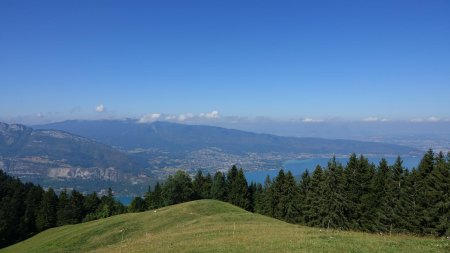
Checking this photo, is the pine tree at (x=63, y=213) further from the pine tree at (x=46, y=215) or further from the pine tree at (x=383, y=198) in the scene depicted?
the pine tree at (x=383, y=198)

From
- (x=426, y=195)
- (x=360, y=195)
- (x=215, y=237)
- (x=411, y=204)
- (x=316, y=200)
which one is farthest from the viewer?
(x=316, y=200)

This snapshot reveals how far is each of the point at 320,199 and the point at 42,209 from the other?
77646 mm

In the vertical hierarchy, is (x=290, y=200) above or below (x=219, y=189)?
above

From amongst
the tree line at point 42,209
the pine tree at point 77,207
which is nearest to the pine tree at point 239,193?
the tree line at point 42,209

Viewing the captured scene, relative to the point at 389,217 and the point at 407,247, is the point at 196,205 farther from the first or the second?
the point at 407,247

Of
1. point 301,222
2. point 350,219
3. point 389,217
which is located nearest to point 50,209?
point 301,222

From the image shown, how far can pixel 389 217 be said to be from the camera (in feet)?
183

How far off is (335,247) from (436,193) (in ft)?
116

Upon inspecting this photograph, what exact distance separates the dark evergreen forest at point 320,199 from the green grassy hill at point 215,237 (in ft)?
59.3

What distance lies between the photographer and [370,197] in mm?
60969

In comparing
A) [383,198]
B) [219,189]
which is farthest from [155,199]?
[383,198]

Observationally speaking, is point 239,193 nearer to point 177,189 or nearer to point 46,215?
point 177,189

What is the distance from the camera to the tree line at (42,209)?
9719cm

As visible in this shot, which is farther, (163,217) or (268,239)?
(163,217)
